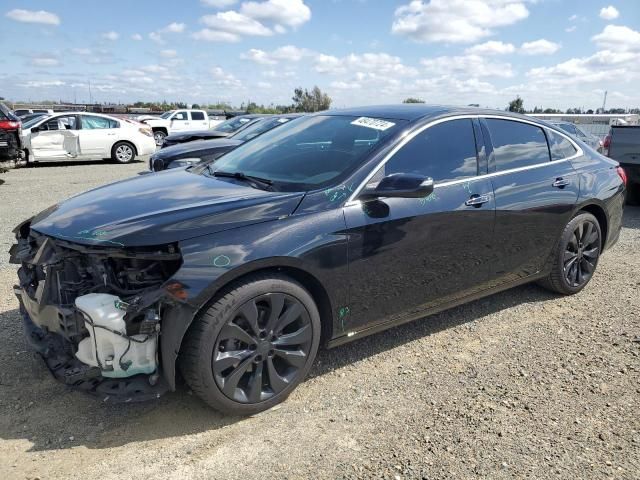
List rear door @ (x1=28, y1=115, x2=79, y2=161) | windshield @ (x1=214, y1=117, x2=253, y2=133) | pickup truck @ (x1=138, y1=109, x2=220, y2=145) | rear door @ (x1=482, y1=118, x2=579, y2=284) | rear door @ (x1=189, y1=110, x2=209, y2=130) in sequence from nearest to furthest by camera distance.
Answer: rear door @ (x1=482, y1=118, x2=579, y2=284), windshield @ (x1=214, y1=117, x2=253, y2=133), rear door @ (x1=28, y1=115, x2=79, y2=161), pickup truck @ (x1=138, y1=109, x2=220, y2=145), rear door @ (x1=189, y1=110, x2=209, y2=130)

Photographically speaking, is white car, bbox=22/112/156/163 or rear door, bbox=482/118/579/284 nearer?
rear door, bbox=482/118/579/284

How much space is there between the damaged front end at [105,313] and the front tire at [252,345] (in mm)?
213

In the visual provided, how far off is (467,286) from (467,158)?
0.91 metres

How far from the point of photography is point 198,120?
25.5 meters

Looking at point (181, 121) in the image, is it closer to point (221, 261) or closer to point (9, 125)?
point (9, 125)

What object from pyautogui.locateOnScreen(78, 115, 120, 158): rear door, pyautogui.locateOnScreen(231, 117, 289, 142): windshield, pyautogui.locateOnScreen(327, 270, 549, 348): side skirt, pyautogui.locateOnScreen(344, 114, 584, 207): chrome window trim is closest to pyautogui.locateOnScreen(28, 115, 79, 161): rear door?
pyautogui.locateOnScreen(78, 115, 120, 158): rear door

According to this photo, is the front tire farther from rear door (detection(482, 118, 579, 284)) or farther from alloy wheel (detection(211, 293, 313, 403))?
rear door (detection(482, 118, 579, 284))

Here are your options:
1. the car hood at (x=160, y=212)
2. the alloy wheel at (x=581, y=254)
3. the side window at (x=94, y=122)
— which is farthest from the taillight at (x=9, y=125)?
the alloy wheel at (x=581, y=254)

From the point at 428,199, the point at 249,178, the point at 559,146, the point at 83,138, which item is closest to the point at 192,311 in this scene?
the point at 249,178

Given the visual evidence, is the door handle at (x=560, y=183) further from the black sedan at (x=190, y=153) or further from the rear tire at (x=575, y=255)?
the black sedan at (x=190, y=153)

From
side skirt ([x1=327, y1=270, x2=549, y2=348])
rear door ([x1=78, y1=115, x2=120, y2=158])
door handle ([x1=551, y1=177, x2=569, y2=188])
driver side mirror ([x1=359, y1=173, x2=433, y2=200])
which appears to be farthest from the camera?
rear door ([x1=78, y1=115, x2=120, y2=158])

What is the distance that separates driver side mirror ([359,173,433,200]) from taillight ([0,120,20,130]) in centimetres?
1086

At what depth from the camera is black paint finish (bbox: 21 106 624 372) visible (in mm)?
2631

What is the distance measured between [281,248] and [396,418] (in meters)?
1.13
